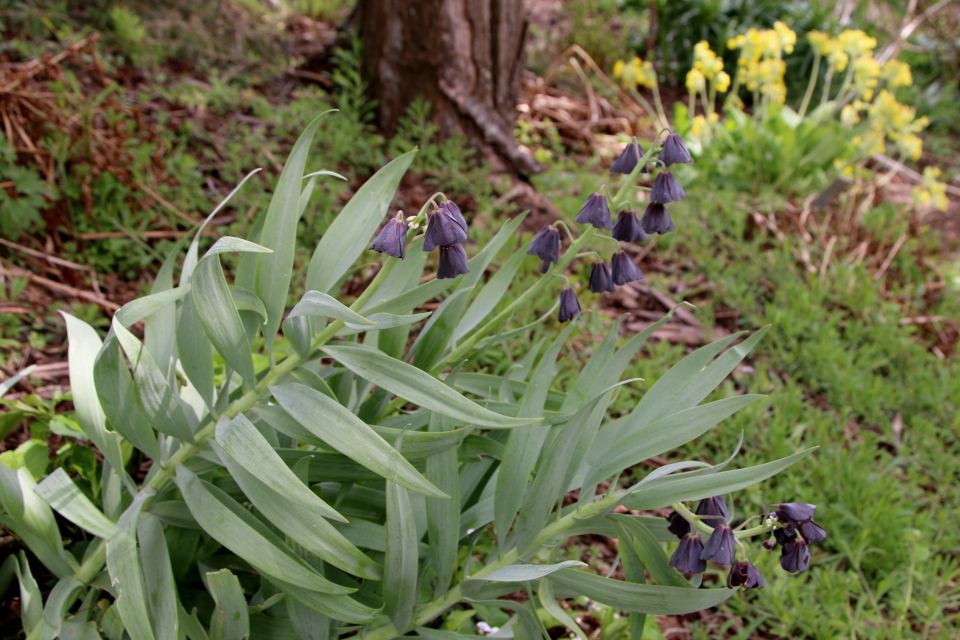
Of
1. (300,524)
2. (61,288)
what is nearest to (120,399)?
(300,524)

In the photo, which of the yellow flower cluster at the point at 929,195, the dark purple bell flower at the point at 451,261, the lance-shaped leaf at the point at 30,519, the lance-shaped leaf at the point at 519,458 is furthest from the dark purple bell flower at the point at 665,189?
the yellow flower cluster at the point at 929,195

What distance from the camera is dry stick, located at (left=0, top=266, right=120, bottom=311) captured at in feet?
7.59

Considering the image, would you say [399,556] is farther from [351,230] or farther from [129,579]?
[351,230]

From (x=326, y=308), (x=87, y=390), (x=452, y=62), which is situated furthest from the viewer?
(x=452, y=62)

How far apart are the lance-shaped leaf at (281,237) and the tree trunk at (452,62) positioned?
2442mm

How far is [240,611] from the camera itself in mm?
1147

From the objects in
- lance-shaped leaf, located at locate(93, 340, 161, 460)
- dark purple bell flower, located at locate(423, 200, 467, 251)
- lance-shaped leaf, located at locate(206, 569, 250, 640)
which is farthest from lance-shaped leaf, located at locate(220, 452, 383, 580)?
dark purple bell flower, located at locate(423, 200, 467, 251)

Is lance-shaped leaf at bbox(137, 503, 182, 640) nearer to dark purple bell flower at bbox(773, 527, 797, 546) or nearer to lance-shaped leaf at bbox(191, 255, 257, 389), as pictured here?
lance-shaped leaf at bbox(191, 255, 257, 389)

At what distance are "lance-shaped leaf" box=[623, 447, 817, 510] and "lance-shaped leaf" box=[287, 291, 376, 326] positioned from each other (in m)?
0.59

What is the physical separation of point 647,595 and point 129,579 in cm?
94

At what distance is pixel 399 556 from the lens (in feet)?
3.86

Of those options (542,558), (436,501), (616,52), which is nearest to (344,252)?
(436,501)

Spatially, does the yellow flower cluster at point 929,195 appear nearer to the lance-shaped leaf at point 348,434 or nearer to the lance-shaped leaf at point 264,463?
the lance-shaped leaf at point 348,434

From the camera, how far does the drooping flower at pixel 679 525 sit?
1181 mm
